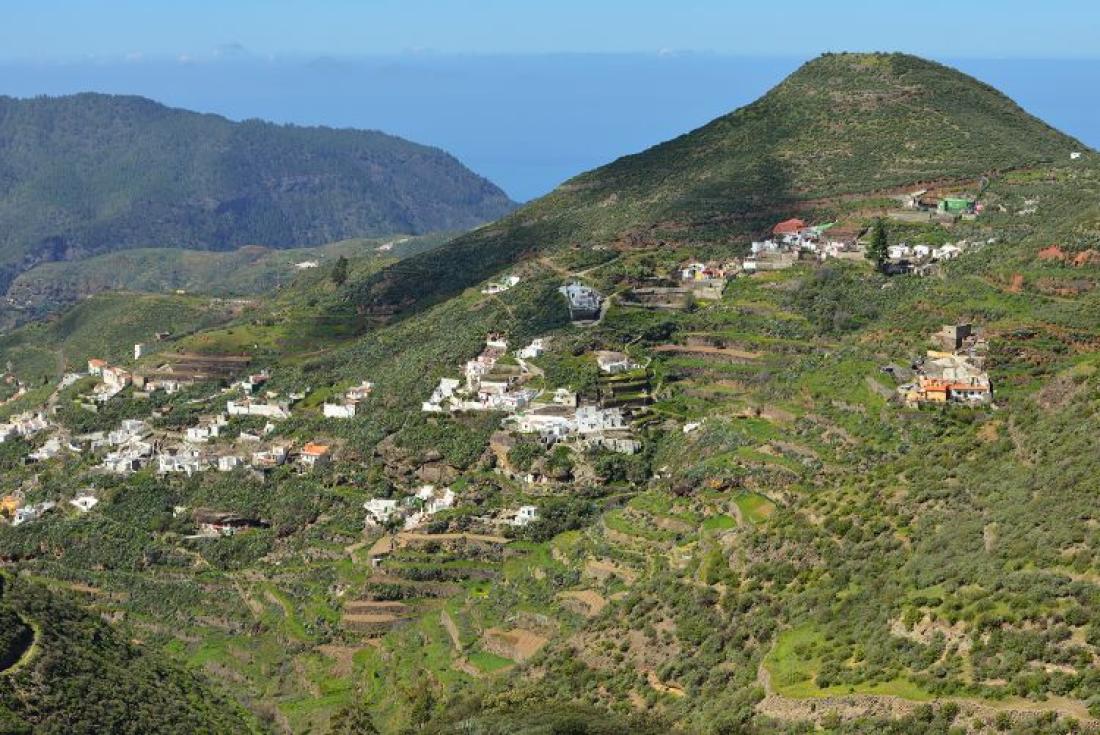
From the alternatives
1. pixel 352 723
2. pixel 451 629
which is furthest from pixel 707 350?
pixel 352 723

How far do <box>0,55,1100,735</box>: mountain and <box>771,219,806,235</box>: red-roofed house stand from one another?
1.18 meters

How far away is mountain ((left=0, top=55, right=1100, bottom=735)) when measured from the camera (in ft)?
88.9

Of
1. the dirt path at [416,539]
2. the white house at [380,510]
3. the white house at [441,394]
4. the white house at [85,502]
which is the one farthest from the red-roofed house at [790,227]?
the white house at [85,502]

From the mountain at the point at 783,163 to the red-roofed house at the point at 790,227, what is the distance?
1187 millimetres

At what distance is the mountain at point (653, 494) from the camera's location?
27.1 meters

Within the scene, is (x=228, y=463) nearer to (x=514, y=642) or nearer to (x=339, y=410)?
(x=339, y=410)

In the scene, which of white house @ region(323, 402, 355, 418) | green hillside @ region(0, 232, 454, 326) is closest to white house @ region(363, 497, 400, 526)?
white house @ region(323, 402, 355, 418)

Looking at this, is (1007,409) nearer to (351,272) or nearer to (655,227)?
(655,227)

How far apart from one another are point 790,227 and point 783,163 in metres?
11.5

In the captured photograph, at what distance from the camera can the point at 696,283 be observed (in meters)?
60.8

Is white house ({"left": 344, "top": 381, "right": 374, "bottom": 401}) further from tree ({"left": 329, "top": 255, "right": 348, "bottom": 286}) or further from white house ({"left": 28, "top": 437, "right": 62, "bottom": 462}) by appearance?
tree ({"left": 329, "top": 255, "right": 348, "bottom": 286})

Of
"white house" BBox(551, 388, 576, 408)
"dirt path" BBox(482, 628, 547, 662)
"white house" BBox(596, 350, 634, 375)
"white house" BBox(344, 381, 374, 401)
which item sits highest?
"white house" BBox(596, 350, 634, 375)

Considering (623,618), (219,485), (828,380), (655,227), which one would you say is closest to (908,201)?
(655,227)

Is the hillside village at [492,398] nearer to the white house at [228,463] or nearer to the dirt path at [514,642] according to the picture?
the white house at [228,463]
